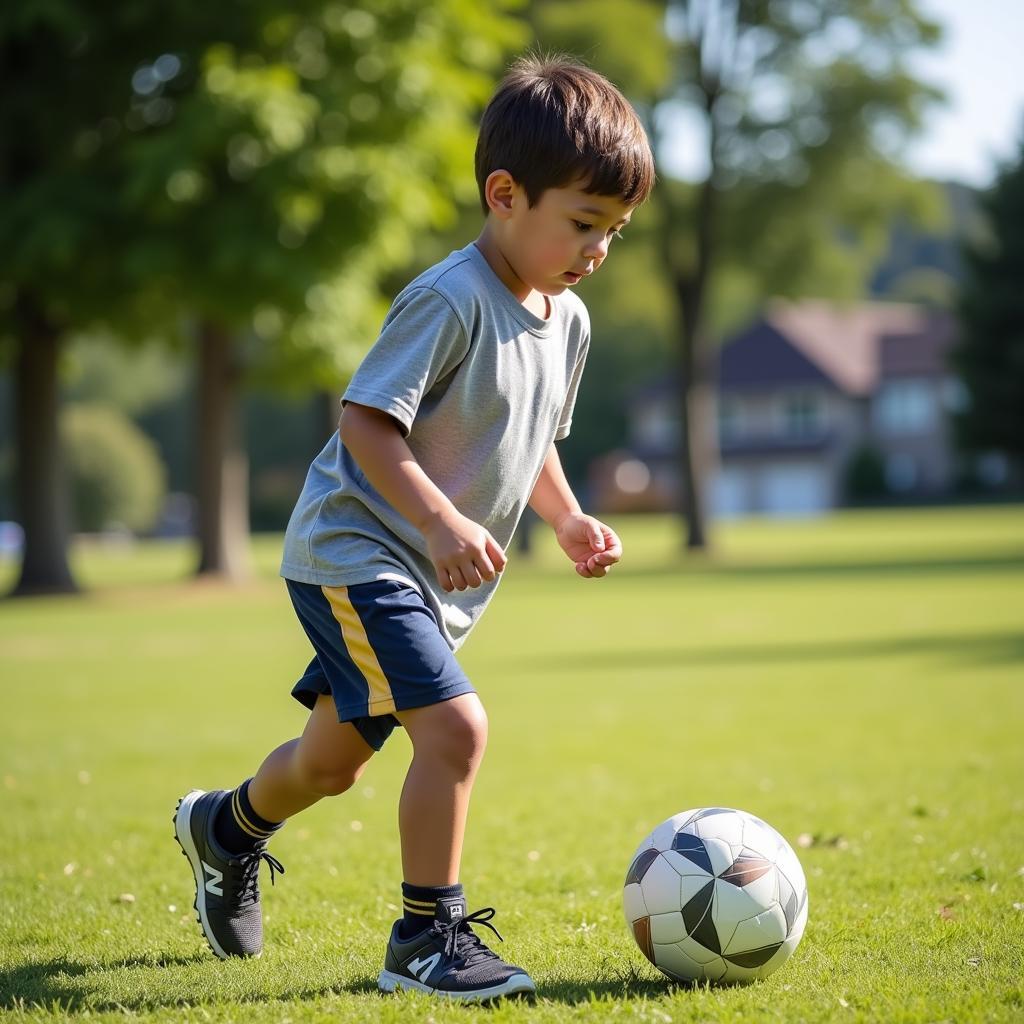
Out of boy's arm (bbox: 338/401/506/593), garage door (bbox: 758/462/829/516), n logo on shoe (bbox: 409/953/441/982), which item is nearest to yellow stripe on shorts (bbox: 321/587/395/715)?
boy's arm (bbox: 338/401/506/593)

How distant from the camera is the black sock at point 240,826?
4.18 metres

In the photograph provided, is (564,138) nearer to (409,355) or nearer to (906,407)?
(409,355)

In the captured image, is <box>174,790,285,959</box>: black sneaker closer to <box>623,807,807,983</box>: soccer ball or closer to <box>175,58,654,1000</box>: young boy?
<box>175,58,654,1000</box>: young boy

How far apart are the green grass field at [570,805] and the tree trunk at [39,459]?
4.32 metres

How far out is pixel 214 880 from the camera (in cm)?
416

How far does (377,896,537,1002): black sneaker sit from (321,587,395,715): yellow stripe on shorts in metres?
0.54

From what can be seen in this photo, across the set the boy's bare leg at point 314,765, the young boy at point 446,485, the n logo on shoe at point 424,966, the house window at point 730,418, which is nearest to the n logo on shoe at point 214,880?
the boy's bare leg at point 314,765

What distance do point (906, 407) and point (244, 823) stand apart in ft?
254

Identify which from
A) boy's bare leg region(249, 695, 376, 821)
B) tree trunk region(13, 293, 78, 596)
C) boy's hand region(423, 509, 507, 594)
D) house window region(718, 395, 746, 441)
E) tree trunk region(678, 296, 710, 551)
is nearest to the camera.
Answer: boy's hand region(423, 509, 507, 594)

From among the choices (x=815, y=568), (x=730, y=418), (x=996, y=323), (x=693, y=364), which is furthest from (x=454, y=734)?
(x=730, y=418)

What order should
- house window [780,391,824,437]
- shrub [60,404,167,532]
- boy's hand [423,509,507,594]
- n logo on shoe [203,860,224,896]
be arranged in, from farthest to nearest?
house window [780,391,824,437] < shrub [60,404,167,532] < n logo on shoe [203,860,224,896] < boy's hand [423,509,507,594]

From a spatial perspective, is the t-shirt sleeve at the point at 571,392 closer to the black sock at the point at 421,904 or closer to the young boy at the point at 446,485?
the young boy at the point at 446,485

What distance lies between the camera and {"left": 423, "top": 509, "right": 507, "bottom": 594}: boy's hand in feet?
11.4

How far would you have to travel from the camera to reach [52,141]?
2245 cm
